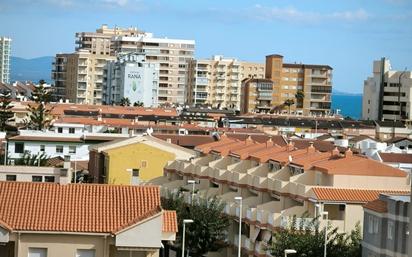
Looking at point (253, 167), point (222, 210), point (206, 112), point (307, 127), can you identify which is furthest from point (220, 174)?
point (206, 112)

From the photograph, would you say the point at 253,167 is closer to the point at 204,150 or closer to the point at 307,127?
the point at 204,150

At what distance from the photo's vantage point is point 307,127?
135 metres

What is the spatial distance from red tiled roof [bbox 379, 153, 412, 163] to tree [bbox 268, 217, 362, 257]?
2314 cm

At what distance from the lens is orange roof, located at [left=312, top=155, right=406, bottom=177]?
5134cm

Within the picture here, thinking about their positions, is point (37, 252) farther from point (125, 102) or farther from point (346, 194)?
point (125, 102)

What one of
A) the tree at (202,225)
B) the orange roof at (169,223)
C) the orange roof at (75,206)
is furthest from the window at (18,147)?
the orange roof at (75,206)

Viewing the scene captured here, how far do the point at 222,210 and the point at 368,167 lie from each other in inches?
276

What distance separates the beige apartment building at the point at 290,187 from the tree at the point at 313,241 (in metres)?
0.91

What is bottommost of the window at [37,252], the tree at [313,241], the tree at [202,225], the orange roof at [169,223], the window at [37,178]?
the tree at [202,225]

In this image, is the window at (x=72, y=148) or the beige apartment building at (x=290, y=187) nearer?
the beige apartment building at (x=290, y=187)

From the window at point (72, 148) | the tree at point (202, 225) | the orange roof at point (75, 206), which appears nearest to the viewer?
the orange roof at point (75, 206)

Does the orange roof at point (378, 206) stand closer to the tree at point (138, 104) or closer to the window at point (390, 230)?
the window at point (390, 230)

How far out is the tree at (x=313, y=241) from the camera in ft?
142

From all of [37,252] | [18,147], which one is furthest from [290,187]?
[18,147]
